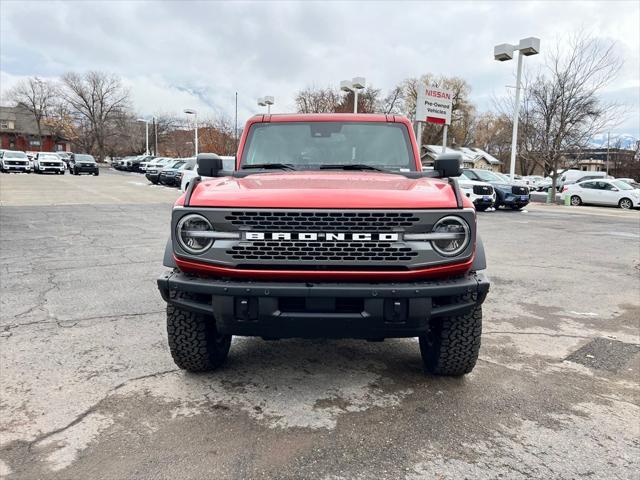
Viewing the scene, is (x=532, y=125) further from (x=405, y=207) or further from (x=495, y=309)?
(x=405, y=207)

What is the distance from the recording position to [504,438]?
2.73m

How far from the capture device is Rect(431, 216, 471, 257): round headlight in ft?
9.13

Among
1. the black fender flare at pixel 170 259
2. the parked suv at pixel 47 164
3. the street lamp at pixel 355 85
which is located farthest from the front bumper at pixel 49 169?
the black fender flare at pixel 170 259

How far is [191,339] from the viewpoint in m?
3.23

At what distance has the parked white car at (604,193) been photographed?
78.3 feet

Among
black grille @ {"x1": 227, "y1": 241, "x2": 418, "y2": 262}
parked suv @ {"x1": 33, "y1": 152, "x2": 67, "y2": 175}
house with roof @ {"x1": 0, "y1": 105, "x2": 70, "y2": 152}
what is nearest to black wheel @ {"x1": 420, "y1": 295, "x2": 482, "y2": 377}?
black grille @ {"x1": 227, "y1": 241, "x2": 418, "y2": 262}

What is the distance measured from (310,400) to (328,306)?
2.66 ft

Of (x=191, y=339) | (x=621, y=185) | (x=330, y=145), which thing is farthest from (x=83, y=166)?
(x=191, y=339)

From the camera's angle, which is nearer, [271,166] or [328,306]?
[328,306]

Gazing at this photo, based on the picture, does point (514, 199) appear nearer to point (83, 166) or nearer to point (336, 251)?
point (336, 251)

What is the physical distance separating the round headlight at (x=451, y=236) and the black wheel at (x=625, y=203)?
25502 millimetres

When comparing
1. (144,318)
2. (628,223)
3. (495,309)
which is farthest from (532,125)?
(144,318)

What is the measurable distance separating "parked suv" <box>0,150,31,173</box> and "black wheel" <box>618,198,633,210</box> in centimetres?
4226

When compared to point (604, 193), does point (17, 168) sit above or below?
above
